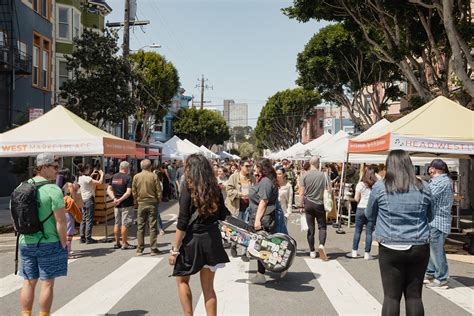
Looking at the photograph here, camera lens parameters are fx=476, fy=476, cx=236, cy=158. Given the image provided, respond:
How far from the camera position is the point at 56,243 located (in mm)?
4492

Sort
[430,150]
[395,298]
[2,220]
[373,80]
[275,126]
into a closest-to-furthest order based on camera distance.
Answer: [395,298] → [430,150] → [2,220] → [373,80] → [275,126]

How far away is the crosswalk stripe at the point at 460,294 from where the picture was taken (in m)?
5.88

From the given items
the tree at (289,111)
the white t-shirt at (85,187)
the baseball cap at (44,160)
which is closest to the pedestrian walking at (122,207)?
the white t-shirt at (85,187)

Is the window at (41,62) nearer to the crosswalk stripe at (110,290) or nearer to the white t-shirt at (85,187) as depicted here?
the white t-shirt at (85,187)

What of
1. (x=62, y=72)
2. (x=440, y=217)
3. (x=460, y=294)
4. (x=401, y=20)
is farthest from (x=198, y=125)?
(x=460, y=294)

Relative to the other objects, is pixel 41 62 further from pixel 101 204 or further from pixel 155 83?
pixel 155 83

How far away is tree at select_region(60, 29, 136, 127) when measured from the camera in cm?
2291

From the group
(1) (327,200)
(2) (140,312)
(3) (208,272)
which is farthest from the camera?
(1) (327,200)

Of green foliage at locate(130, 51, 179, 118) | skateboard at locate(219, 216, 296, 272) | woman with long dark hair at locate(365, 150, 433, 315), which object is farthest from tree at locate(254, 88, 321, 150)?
woman with long dark hair at locate(365, 150, 433, 315)

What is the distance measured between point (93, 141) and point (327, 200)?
5.36 m

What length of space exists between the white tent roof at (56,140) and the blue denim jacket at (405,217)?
25.5 ft

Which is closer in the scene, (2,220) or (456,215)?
(456,215)

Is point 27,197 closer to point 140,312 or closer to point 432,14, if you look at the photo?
point 140,312

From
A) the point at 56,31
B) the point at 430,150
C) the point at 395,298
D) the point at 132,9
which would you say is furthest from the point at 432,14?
the point at 56,31
